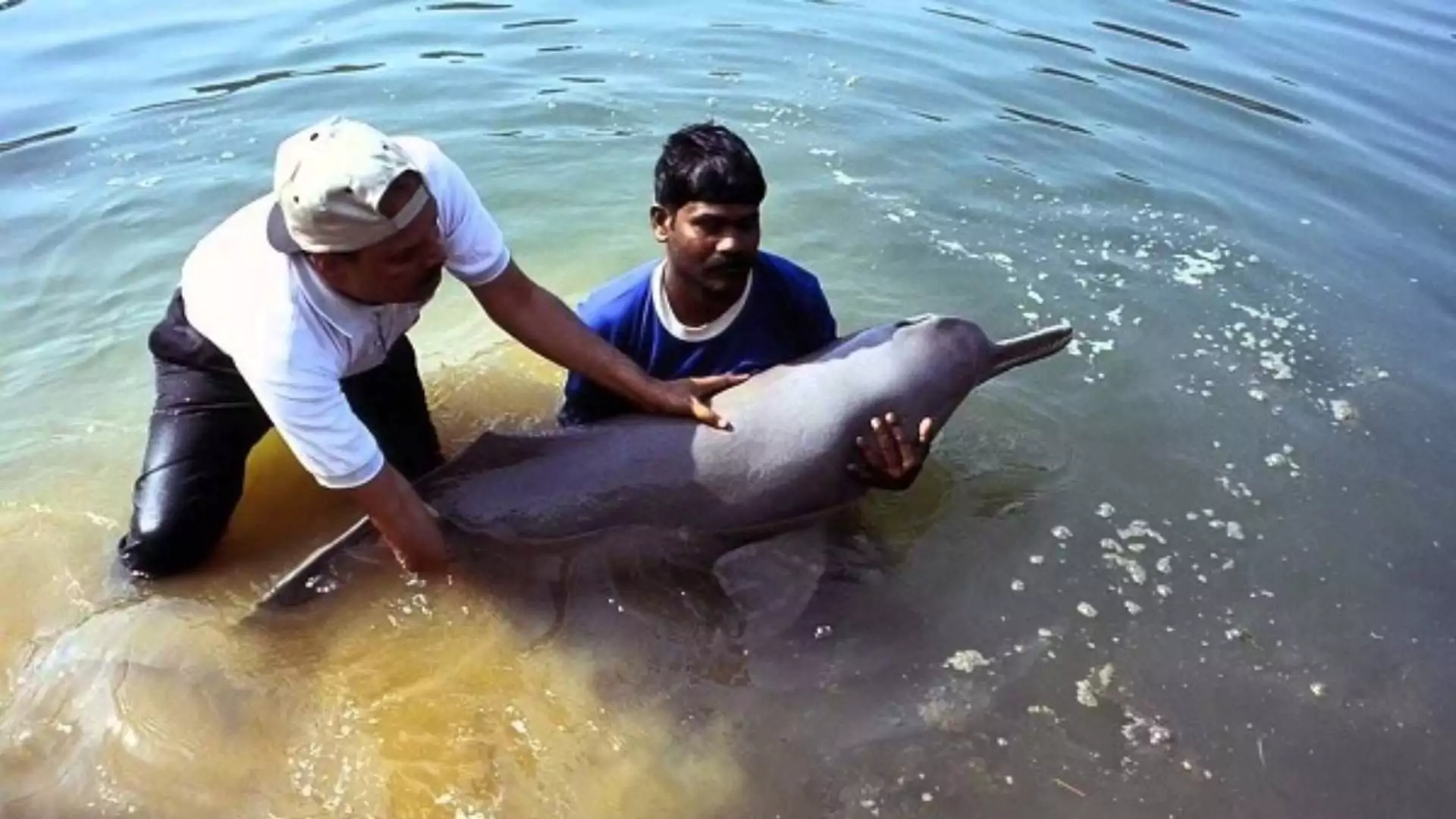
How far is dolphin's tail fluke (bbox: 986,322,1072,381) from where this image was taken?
4.77 metres

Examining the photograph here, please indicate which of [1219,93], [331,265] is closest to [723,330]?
[331,265]

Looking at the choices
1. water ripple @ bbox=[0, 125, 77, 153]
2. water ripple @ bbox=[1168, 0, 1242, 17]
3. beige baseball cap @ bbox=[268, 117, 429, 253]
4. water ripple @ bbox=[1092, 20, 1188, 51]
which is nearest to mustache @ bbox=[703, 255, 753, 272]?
beige baseball cap @ bbox=[268, 117, 429, 253]

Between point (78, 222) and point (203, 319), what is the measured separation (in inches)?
133

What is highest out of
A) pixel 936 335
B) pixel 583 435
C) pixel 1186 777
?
pixel 936 335

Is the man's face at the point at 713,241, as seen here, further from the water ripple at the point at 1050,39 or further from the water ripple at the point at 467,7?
the water ripple at the point at 467,7

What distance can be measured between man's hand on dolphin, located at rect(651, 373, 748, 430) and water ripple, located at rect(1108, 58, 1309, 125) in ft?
16.8

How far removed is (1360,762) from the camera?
384cm

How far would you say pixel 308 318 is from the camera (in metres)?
3.76

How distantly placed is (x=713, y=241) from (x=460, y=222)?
30.1 inches

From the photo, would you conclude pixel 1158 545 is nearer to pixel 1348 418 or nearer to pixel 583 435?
pixel 1348 418

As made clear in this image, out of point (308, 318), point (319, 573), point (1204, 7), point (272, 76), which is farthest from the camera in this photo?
point (1204, 7)

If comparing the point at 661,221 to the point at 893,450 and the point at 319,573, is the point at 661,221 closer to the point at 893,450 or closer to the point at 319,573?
the point at 893,450

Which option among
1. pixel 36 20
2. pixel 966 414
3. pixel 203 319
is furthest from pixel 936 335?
pixel 36 20

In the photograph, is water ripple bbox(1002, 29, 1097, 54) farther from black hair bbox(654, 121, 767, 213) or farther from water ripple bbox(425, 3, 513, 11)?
black hair bbox(654, 121, 767, 213)
